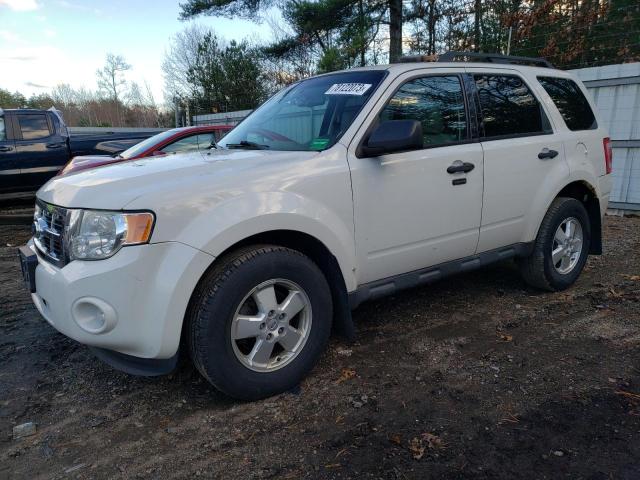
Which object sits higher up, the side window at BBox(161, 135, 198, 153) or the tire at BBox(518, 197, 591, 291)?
the side window at BBox(161, 135, 198, 153)

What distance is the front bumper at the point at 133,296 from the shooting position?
7.60ft

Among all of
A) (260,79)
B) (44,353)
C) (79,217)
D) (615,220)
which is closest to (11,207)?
(44,353)

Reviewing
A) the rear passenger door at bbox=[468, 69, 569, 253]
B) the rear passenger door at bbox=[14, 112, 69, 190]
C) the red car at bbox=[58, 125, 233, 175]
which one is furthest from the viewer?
the rear passenger door at bbox=[14, 112, 69, 190]

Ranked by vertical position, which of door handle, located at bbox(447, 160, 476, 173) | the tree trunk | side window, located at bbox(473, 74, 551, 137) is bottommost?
door handle, located at bbox(447, 160, 476, 173)

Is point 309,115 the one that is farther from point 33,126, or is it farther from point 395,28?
point 395,28

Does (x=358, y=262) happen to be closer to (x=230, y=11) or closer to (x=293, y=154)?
(x=293, y=154)

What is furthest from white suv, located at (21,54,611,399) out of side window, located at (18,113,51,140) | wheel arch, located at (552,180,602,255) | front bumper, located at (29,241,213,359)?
side window, located at (18,113,51,140)

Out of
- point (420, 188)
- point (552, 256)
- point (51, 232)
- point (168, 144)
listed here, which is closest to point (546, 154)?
point (552, 256)

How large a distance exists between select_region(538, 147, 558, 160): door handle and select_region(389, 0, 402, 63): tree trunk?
39.0 ft

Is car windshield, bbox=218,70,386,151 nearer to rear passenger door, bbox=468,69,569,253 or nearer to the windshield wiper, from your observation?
the windshield wiper

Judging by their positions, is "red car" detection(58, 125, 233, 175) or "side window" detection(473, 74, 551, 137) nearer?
"side window" detection(473, 74, 551, 137)

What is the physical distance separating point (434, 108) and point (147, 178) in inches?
79.6

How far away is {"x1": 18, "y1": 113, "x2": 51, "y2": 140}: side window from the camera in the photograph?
929 centimetres

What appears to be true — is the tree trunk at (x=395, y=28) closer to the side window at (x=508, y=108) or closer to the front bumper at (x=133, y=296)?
the side window at (x=508, y=108)
